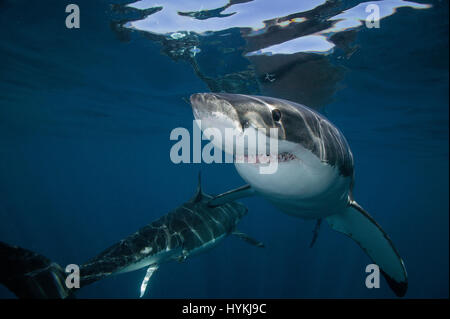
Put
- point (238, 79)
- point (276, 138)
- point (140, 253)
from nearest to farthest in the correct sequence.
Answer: point (276, 138) < point (140, 253) < point (238, 79)

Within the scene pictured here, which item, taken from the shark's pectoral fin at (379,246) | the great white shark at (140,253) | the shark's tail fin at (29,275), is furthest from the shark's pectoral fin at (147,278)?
the shark's pectoral fin at (379,246)

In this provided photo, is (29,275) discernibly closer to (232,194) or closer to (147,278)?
(147,278)

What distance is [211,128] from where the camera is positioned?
1.79 metres

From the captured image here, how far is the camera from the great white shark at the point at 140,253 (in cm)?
255

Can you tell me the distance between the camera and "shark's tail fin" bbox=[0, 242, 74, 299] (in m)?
2.48

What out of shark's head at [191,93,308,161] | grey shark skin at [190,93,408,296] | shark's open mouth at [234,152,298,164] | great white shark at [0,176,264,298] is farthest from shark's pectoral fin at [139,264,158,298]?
shark's head at [191,93,308,161]

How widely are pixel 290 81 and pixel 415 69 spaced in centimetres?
507

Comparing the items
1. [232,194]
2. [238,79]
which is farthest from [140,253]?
[238,79]

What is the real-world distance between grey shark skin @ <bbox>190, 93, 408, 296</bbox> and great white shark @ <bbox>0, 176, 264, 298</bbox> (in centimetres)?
241

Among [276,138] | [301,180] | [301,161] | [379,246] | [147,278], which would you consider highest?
[276,138]

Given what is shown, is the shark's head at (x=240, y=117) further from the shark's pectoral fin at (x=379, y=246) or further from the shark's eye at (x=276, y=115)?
the shark's pectoral fin at (x=379, y=246)

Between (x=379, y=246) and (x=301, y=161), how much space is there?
8.96 ft

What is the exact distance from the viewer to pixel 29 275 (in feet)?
8.36
